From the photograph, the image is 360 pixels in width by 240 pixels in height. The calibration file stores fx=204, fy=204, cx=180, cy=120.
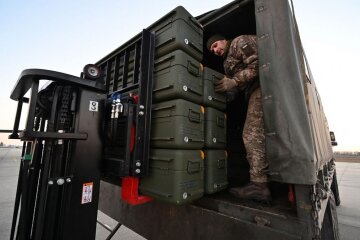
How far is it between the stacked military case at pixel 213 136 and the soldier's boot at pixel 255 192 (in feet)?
0.76

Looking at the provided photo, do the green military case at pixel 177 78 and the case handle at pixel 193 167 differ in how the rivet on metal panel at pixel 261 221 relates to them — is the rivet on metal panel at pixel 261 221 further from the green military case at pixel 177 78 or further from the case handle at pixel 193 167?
the green military case at pixel 177 78

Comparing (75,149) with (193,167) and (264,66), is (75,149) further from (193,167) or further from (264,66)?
(264,66)

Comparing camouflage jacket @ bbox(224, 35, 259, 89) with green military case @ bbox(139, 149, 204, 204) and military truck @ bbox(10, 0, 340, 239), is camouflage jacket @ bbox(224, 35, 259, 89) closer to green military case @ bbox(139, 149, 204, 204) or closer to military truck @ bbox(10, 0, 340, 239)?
military truck @ bbox(10, 0, 340, 239)

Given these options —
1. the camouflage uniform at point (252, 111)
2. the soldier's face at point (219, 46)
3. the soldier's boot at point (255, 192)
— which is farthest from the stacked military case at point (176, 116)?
the soldier's face at point (219, 46)

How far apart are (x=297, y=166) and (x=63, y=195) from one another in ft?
5.49

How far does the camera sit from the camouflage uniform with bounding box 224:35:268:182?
6.16 ft

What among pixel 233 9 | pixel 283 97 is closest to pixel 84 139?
pixel 283 97

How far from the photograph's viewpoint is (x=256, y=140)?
193 cm

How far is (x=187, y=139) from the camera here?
1657 mm

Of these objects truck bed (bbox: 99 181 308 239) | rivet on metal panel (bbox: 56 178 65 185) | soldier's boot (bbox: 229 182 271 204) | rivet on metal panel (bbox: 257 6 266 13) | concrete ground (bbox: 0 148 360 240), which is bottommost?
concrete ground (bbox: 0 148 360 240)

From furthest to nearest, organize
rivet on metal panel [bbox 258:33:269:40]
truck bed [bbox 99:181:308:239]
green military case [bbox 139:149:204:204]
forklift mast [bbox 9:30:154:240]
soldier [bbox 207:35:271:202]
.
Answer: soldier [bbox 207:35:271:202] < rivet on metal panel [bbox 258:33:269:40] < green military case [bbox 139:149:204:204] < forklift mast [bbox 9:30:154:240] < truck bed [bbox 99:181:308:239]

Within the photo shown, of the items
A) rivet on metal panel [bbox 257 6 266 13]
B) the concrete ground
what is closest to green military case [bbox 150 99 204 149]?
rivet on metal panel [bbox 257 6 266 13]

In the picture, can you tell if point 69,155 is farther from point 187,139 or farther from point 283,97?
point 283,97

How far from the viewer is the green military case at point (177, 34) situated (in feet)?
5.80
